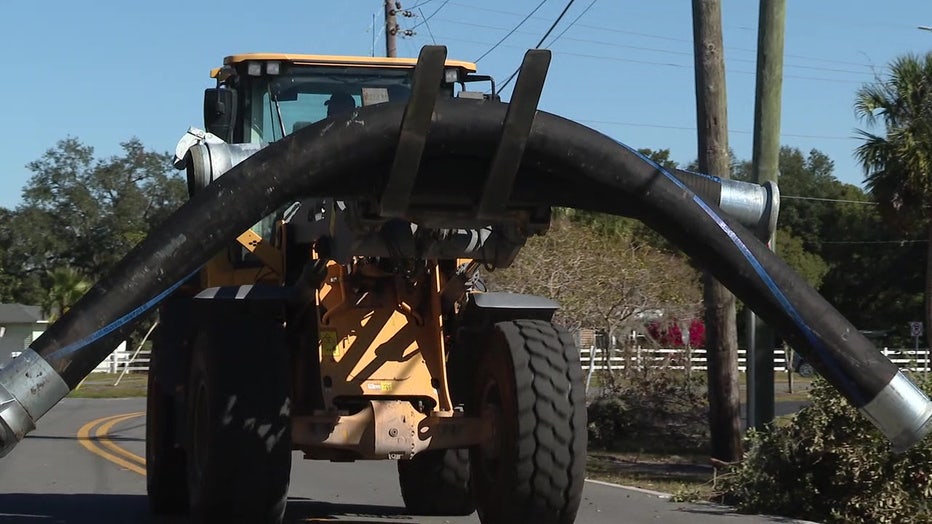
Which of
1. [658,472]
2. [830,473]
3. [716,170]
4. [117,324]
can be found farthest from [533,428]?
[658,472]

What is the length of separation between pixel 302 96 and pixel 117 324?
437 cm

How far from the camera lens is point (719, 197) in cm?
675

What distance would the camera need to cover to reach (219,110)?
9516 mm

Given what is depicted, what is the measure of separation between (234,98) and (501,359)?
2.94m

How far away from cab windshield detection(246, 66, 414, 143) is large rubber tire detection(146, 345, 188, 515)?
205 cm

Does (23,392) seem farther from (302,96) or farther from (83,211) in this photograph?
(83,211)

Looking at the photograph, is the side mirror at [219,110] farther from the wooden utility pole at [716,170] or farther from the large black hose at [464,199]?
the wooden utility pole at [716,170]

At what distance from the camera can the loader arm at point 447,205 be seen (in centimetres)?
572

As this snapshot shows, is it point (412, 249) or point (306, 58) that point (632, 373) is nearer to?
point (306, 58)

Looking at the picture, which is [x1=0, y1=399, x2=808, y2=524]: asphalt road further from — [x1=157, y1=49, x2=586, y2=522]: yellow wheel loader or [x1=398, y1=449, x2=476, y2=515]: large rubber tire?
[x1=157, y1=49, x2=586, y2=522]: yellow wheel loader

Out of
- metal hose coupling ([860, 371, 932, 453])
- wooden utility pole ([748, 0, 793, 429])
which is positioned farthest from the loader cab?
metal hose coupling ([860, 371, 932, 453])

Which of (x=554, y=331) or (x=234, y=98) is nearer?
(x=554, y=331)

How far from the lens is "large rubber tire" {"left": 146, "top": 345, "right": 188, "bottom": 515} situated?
10.3 m

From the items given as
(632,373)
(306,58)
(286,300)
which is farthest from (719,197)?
(632,373)
